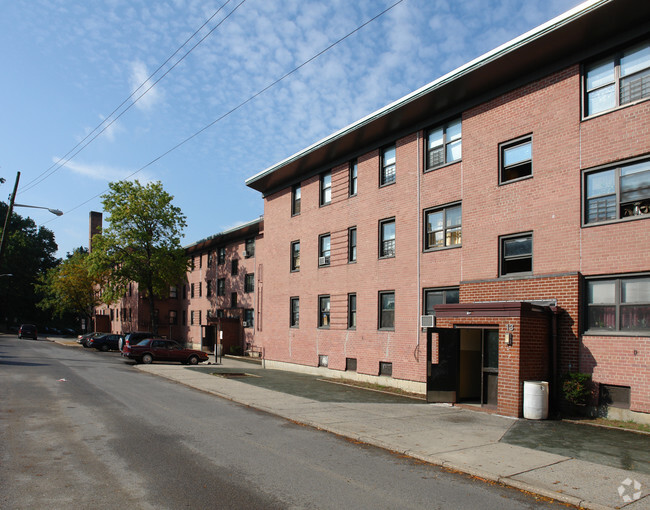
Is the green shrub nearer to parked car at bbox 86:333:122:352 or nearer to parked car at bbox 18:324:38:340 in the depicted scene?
parked car at bbox 86:333:122:352

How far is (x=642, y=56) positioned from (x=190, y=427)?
14.5m

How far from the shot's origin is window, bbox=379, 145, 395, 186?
21.4 metres

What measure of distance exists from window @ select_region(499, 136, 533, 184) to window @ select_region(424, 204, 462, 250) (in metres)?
2.18

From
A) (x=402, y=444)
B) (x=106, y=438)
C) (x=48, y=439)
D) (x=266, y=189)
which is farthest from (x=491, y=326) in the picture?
(x=266, y=189)

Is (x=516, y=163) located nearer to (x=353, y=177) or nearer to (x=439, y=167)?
(x=439, y=167)

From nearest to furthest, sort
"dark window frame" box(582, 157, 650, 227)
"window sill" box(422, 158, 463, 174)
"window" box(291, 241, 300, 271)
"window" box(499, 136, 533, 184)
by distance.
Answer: "dark window frame" box(582, 157, 650, 227), "window" box(499, 136, 533, 184), "window sill" box(422, 158, 463, 174), "window" box(291, 241, 300, 271)

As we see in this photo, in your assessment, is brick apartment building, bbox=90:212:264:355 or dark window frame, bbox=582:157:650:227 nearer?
dark window frame, bbox=582:157:650:227

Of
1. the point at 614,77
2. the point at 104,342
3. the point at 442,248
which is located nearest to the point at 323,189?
the point at 442,248

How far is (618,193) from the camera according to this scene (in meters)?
13.5

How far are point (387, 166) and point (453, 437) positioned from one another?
13.3 meters

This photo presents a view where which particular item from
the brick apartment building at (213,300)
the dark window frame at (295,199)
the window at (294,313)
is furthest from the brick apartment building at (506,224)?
the brick apartment building at (213,300)

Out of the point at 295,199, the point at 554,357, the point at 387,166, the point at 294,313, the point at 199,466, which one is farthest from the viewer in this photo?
the point at 295,199

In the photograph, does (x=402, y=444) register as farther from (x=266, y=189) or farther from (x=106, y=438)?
(x=266, y=189)

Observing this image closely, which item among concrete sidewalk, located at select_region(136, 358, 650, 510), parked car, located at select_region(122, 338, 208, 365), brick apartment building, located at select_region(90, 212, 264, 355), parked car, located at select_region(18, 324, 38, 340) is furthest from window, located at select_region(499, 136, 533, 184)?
parked car, located at select_region(18, 324, 38, 340)
